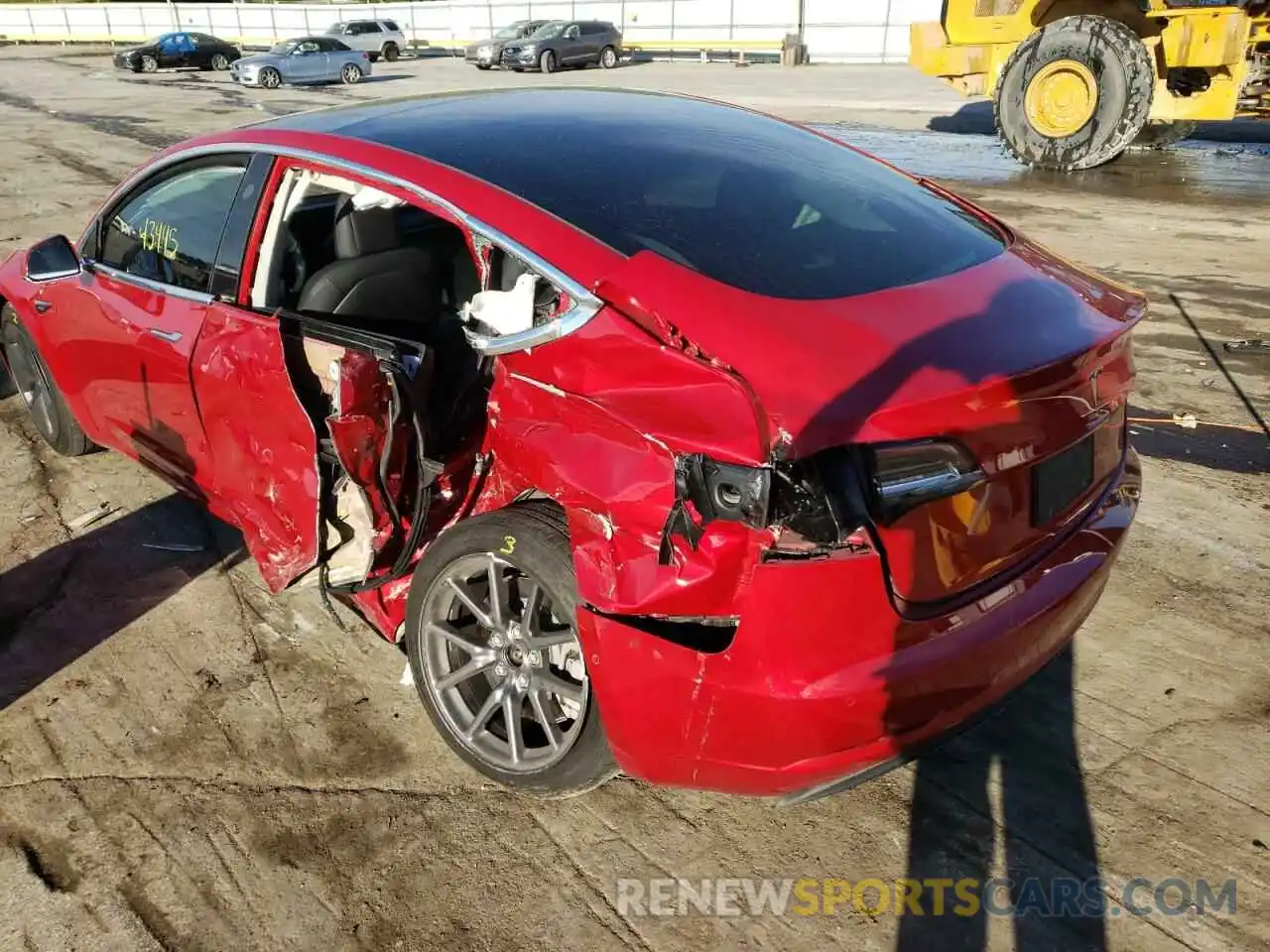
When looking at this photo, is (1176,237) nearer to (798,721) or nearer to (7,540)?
(798,721)

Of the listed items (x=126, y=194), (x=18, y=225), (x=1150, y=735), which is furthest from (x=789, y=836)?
(x=18, y=225)

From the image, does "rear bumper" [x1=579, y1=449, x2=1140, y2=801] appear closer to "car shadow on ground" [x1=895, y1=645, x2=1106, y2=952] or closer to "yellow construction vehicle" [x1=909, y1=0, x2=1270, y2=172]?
"car shadow on ground" [x1=895, y1=645, x2=1106, y2=952]

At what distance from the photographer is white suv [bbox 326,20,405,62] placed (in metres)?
36.8

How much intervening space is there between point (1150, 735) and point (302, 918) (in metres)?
2.38

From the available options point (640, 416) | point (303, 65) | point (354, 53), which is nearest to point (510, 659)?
point (640, 416)

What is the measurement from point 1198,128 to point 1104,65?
18.4 feet

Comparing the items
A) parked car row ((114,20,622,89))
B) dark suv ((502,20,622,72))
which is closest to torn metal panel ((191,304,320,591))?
parked car row ((114,20,622,89))

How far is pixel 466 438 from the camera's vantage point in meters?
2.88

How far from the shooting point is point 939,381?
2082mm

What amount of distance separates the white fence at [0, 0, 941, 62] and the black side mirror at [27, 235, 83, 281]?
35.3m

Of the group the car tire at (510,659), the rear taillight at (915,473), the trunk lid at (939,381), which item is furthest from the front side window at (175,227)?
the rear taillight at (915,473)

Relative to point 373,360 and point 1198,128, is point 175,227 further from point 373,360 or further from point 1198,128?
point 1198,128

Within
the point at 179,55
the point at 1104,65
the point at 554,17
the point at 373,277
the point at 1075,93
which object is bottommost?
the point at 373,277

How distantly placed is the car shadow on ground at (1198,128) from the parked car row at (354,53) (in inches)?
667
